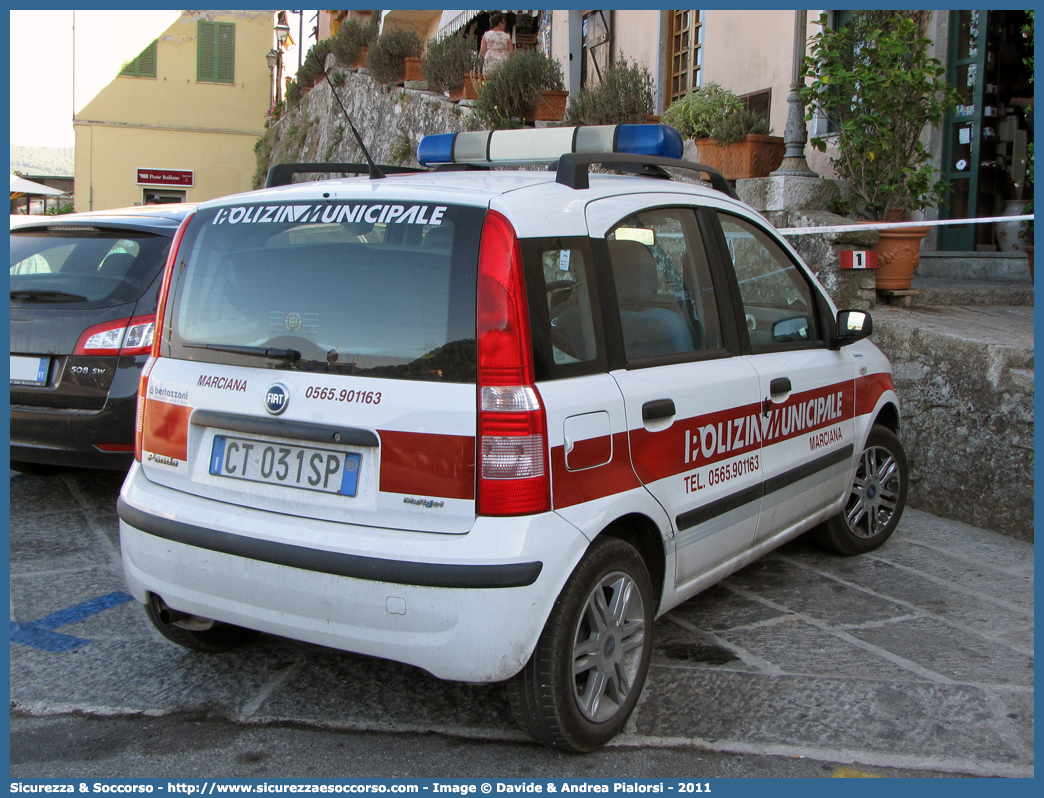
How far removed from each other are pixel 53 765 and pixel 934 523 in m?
4.47

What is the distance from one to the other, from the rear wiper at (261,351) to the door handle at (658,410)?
1017 mm

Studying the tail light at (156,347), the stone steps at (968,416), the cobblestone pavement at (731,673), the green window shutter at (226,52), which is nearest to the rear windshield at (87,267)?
the cobblestone pavement at (731,673)

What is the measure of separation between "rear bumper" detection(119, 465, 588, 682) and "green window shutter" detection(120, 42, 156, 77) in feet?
100

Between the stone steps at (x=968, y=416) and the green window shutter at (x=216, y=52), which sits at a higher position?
the green window shutter at (x=216, y=52)

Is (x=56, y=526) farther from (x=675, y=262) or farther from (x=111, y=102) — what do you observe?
(x=111, y=102)

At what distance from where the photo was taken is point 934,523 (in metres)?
5.20

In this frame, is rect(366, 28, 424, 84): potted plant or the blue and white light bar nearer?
the blue and white light bar

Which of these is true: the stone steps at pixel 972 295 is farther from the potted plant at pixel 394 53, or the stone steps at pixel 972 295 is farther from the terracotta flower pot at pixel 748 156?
the potted plant at pixel 394 53

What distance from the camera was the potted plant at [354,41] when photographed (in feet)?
63.2

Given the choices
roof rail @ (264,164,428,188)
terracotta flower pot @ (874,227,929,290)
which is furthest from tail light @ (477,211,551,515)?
terracotta flower pot @ (874,227,929,290)

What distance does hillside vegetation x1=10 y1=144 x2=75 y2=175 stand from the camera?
122 ft

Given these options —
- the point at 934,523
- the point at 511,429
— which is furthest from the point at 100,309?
the point at 934,523

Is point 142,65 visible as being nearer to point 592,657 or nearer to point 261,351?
point 261,351

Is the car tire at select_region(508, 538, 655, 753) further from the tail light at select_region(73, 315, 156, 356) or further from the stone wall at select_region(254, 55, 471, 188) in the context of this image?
the stone wall at select_region(254, 55, 471, 188)
